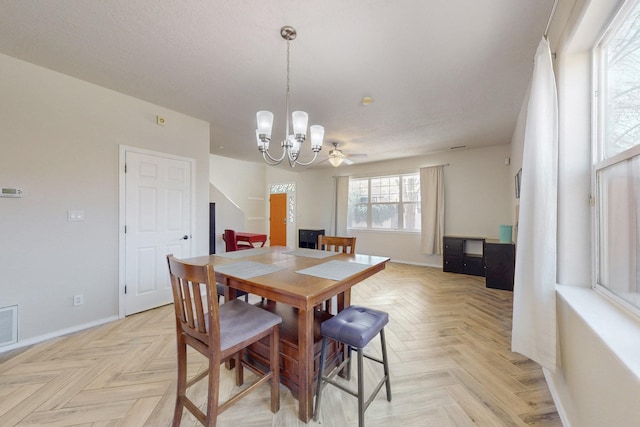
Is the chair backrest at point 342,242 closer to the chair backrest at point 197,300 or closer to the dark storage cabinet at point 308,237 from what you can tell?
the chair backrest at point 197,300

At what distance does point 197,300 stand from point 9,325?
2.42 metres

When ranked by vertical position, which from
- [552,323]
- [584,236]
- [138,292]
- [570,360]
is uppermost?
[584,236]

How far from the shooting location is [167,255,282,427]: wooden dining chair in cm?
119

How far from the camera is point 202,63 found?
7.16 ft

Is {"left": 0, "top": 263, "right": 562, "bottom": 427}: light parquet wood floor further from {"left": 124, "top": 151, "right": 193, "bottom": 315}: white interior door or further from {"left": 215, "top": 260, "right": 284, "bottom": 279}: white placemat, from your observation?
{"left": 215, "top": 260, "right": 284, "bottom": 279}: white placemat

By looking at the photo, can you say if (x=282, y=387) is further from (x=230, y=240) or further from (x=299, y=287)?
(x=230, y=240)

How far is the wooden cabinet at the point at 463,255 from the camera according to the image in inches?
182

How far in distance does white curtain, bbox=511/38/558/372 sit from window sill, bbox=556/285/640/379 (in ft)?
0.43

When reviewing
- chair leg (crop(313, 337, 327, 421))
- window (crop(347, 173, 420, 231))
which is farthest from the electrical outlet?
window (crop(347, 173, 420, 231))

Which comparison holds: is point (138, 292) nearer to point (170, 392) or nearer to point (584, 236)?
point (170, 392)

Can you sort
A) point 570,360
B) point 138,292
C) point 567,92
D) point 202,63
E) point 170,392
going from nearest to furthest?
point 570,360
point 567,92
point 170,392
point 202,63
point 138,292

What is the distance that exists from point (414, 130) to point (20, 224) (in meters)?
4.73

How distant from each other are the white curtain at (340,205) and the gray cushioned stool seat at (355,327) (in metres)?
4.98

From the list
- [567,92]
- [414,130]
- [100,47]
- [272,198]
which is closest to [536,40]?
[567,92]
